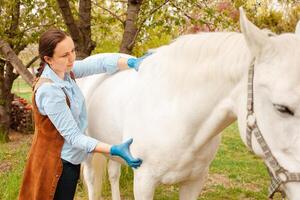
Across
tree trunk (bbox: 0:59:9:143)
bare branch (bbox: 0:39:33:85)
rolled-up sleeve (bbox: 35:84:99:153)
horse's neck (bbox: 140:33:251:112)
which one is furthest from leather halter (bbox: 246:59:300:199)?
tree trunk (bbox: 0:59:9:143)

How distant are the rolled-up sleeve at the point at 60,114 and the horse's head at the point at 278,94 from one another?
0.94m

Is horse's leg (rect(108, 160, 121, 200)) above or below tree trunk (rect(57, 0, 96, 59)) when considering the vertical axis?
below

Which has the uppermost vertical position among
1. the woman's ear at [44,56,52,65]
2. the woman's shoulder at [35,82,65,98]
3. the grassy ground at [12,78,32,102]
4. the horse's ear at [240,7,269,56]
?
the horse's ear at [240,7,269,56]

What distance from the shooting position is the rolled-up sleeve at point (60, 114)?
218 cm

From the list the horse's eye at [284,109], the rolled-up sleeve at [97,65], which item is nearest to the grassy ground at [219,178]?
the rolled-up sleeve at [97,65]

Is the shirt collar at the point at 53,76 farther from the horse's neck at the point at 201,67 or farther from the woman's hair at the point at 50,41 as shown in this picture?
the horse's neck at the point at 201,67

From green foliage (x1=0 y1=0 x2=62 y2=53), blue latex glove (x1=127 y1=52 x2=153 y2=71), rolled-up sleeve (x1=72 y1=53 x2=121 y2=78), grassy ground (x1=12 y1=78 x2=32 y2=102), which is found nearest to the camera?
blue latex glove (x1=127 y1=52 x2=153 y2=71)

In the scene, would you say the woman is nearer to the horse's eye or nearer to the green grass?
the horse's eye

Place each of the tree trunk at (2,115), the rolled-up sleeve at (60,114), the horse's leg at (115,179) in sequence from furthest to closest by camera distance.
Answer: the tree trunk at (2,115), the horse's leg at (115,179), the rolled-up sleeve at (60,114)

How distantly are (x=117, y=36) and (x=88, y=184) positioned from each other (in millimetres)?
4548

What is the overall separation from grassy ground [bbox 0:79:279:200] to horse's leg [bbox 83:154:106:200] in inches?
26.2

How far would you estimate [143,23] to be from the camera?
5.40 meters

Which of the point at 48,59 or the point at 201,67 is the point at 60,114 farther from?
the point at 201,67

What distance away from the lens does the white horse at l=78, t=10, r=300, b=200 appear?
1628mm
